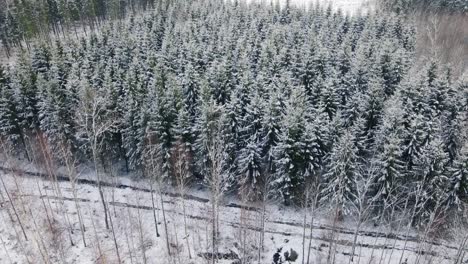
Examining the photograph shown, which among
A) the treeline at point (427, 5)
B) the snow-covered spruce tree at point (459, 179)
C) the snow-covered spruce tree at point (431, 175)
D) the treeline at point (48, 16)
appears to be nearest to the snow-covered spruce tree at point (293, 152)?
the snow-covered spruce tree at point (431, 175)

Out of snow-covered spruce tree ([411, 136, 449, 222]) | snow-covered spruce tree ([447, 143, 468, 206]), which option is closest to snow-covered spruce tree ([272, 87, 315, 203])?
snow-covered spruce tree ([411, 136, 449, 222])

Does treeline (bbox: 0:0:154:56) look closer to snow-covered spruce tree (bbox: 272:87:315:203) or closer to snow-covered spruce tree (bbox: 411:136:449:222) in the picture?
snow-covered spruce tree (bbox: 272:87:315:203)

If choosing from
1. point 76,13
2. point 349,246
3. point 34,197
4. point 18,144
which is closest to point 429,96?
point 349,246

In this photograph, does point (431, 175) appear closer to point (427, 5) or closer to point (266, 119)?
point (266, 119)

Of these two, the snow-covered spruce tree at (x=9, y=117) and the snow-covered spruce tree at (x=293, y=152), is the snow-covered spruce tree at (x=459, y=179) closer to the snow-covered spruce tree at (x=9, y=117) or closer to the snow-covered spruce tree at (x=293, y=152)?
the snow-covered spruce tree at (x=293, y=152)

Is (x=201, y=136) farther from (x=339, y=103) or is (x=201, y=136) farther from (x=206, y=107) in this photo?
(x=339, y=103)

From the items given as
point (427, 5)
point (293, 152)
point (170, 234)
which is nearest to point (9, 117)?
point (170, 234)
